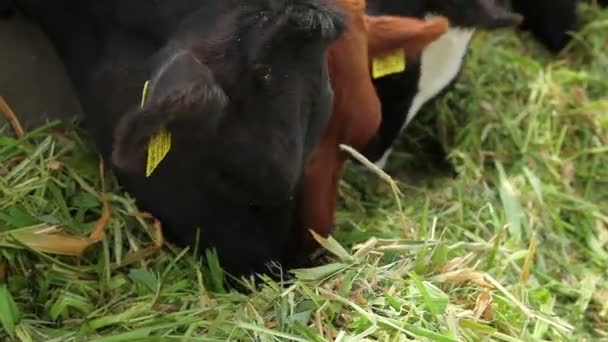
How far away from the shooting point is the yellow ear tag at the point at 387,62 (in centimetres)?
200

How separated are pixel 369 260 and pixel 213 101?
534 millimetres

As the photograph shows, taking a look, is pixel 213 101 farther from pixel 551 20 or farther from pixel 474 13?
pixel 551 20

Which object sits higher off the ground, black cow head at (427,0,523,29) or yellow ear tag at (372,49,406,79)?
black cow head at (427,0,523,29)

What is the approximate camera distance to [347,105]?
1.86m

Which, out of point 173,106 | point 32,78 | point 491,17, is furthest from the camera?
point 491,17

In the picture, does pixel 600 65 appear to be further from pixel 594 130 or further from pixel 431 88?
pixel 431 88

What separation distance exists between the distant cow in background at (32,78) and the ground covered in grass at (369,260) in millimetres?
92

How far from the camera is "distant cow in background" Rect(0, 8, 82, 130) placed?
2.04 m

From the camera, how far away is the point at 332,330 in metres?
1.61

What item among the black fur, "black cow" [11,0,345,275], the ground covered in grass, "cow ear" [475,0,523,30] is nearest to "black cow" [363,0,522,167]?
"cow ear" [475,0,523,30]

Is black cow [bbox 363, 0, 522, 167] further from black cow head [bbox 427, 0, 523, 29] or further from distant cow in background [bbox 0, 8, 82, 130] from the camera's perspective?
distant cow in background [bbox 0, 8, 82, 130]

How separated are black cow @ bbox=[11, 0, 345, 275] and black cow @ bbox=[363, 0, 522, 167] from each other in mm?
620

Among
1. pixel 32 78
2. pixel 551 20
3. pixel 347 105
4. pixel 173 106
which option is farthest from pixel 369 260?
pixel 551 20

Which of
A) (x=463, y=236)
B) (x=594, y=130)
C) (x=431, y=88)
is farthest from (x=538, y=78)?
(x=463, y=236)
